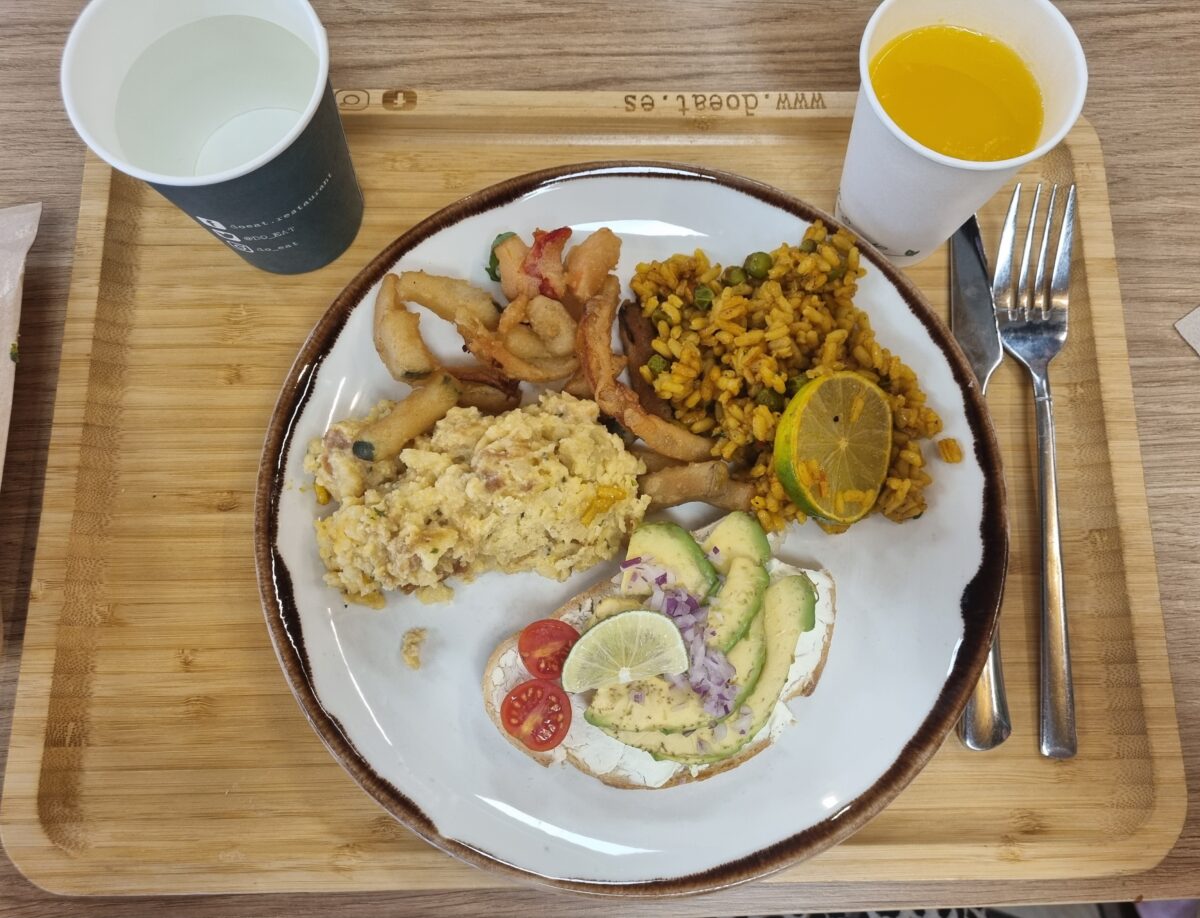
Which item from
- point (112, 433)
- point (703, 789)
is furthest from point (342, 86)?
point (703, 789)

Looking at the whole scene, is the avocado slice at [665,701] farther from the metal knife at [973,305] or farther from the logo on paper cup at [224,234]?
the logo on paper cup at [224,234]

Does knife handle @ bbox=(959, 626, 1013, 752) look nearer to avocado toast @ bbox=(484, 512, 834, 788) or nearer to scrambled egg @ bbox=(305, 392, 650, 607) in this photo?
avocado toast @ bbox=(484, 512, 834, 788)

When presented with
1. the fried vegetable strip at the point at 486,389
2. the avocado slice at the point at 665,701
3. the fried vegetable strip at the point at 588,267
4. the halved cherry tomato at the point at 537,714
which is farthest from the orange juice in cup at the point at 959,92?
the halved cherry tomato at the point at 537,714

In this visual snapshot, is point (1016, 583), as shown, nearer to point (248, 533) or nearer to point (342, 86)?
point (248, 533)

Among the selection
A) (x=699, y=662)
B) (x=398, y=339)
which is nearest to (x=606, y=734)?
(x=699, y=662)

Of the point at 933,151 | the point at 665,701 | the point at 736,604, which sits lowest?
the point at 665,701

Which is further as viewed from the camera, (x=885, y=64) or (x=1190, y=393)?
(x=1190, y=393)

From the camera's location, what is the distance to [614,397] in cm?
213

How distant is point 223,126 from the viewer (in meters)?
2.12

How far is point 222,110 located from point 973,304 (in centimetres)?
222

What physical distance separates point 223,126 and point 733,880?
7.84 ft

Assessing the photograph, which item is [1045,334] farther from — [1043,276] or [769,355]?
[769,355]

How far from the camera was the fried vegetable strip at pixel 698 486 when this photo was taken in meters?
2.10

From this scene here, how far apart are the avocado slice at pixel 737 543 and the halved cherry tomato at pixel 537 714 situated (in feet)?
1.79
